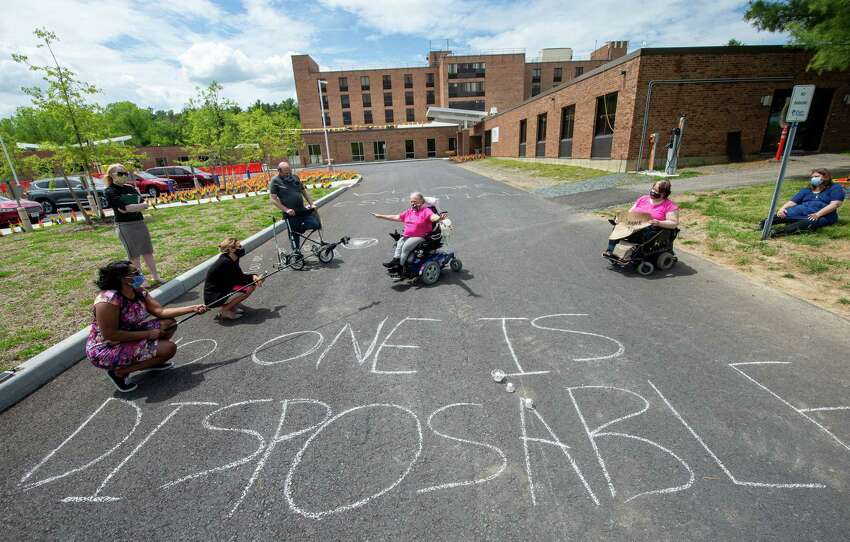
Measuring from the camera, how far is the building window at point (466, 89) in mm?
65188

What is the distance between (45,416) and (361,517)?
326cm

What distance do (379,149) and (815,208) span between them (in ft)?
182

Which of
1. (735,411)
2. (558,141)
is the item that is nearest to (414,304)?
(735,411)

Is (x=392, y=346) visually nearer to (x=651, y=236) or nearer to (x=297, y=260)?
(x=297, y=260)

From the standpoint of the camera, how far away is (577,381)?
3.53 meters

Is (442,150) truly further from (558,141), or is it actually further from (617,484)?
(617,484)

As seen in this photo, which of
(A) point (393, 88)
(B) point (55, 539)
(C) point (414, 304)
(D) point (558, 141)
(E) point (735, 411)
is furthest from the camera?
(A) point (393, 88)

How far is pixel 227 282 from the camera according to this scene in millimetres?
5102

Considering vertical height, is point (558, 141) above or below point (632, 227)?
above

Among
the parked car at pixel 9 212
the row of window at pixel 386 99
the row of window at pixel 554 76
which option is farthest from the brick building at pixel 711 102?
the row of window at pixel 554 76

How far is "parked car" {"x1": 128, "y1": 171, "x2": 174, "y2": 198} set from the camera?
21.2 m

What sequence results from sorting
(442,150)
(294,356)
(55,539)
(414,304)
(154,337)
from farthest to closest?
(442,150) → (414,304) → (294,356) → (154,337) → (55,539)

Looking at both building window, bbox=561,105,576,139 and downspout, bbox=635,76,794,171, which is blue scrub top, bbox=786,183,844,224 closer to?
downspout, bbox=635,76,794,171

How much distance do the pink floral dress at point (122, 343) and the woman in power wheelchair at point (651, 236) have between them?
662 centimetres
